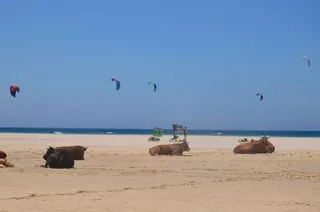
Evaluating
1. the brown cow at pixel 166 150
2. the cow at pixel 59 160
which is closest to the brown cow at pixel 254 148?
the brown cow at pixel 166 150

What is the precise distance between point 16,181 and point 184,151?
16862 mm

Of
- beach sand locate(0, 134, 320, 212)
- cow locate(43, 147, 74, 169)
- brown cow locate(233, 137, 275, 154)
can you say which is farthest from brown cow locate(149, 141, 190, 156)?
cow locate(43, 147, 74, 169)

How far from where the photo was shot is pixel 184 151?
29.8m

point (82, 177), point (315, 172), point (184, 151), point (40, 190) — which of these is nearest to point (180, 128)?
point (184, 151)

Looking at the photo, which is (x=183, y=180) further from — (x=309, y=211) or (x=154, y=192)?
(x=309, y=211)

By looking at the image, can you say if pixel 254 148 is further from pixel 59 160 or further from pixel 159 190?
pixel 159 190

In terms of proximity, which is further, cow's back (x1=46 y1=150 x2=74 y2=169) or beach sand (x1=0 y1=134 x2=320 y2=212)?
cow's back (x1=46 y1=150 x2=74 y2=169)

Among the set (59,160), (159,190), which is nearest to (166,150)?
(59,160)

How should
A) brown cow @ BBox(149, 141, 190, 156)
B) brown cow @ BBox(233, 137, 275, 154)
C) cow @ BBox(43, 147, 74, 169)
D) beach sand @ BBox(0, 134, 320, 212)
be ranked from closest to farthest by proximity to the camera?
beach sand @ BBox(0, 134, 320, 212)
cow @ BBox(43, 147, 74, 169)
brown cow @ BBox(149, 141, 190, 156)
brown cow @ BBox(233, 137, 275, 154)

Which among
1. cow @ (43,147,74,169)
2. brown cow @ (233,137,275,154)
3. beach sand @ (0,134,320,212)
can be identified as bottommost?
beach sand @ (0,134,320,212)

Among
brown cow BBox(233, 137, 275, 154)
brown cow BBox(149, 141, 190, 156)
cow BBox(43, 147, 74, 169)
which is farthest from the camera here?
brown cow BBox(233, 137, 275, 154)

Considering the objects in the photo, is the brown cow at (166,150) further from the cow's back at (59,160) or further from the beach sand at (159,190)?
the cow's back at (59,160)

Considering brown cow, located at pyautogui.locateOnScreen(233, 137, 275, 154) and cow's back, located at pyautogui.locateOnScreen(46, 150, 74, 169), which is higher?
brown cow, located at pyautogui.locateOnScreen(233, 137, 275, 154)

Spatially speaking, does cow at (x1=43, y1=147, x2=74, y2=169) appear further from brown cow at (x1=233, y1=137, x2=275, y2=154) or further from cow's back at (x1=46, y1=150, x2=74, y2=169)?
brown cow at (x1=233, y1=137, x2=275, y2=154)
